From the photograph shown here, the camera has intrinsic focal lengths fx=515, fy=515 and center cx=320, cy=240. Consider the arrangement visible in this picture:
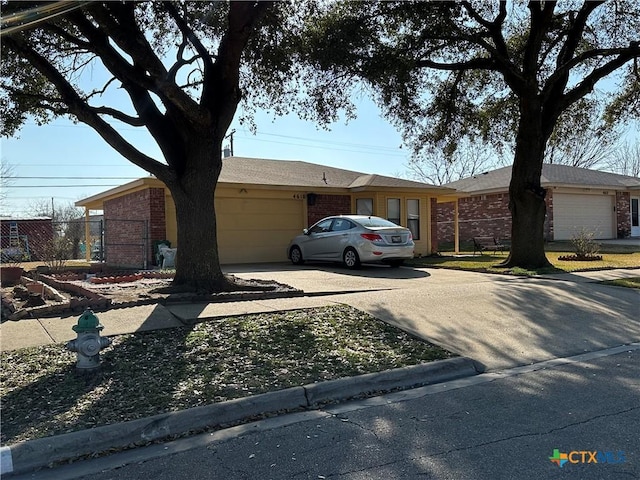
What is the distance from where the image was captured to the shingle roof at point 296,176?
1775 cm

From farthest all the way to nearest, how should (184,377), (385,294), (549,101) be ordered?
(549,101) → (385,294) → (184,377)

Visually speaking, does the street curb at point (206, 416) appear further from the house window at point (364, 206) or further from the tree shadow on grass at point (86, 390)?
the house window at point (364, 206)

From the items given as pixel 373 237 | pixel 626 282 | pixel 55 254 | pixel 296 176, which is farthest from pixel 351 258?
pixel 55 254

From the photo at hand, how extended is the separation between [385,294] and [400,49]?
6984 millimetres

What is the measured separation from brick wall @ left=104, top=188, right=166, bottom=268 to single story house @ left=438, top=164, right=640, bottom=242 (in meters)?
15.4

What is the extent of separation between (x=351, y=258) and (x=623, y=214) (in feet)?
72.6

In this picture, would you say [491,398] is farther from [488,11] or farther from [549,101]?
[488,11]

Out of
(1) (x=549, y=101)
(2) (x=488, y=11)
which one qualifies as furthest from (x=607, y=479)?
(2) (x=488, y=11)

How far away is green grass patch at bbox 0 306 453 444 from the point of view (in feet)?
14.2

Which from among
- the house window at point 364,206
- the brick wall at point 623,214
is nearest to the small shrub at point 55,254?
the house window at point 364,206

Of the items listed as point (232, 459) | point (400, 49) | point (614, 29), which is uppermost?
point (614, 29)

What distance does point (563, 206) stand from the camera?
26328mm

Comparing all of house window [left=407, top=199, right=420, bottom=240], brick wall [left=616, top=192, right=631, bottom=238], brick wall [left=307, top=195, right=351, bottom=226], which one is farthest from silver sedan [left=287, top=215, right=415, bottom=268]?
brick wall [left=616, top=192, right=631, bottom=238]

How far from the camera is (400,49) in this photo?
1306 centimetres
